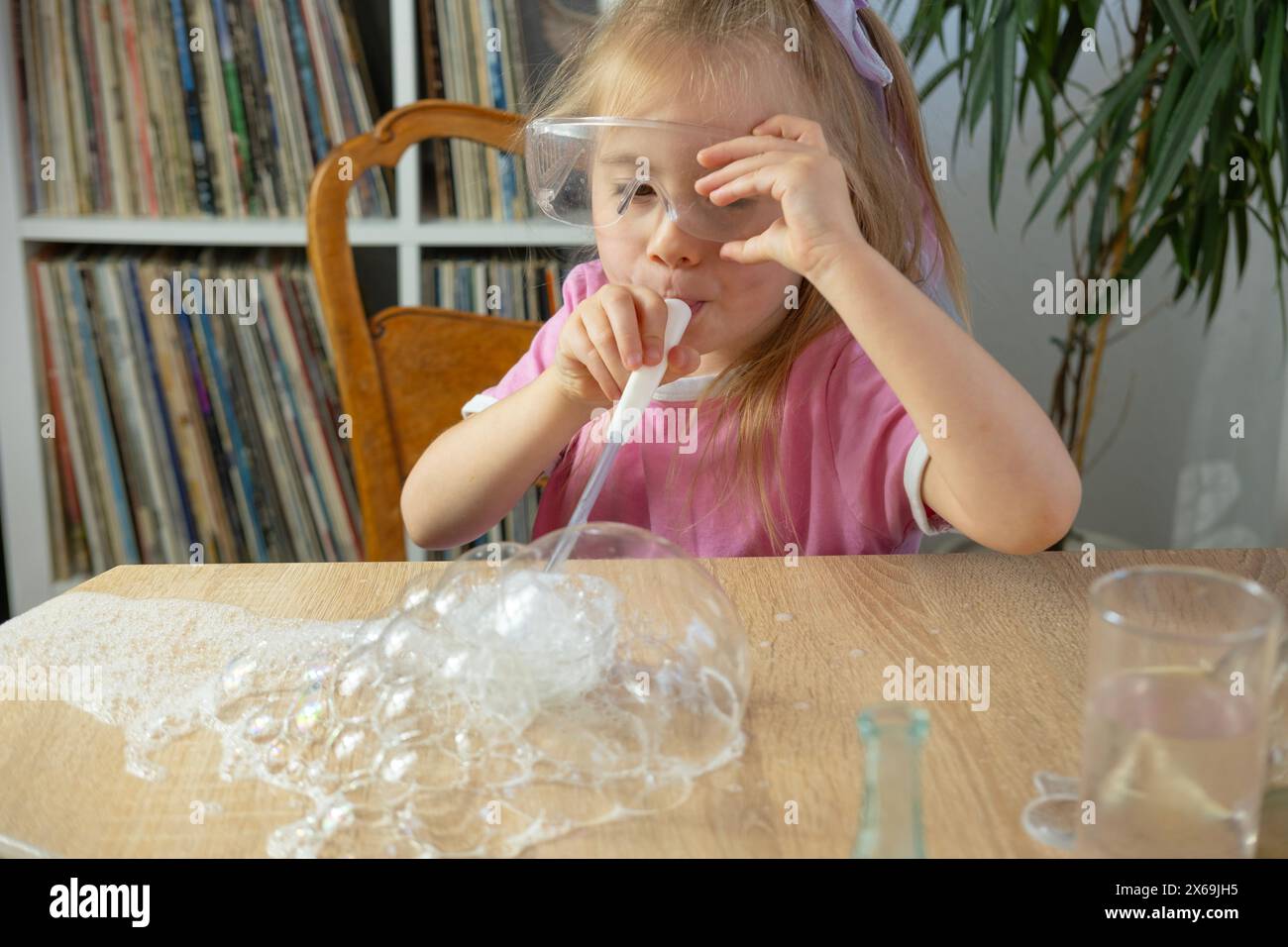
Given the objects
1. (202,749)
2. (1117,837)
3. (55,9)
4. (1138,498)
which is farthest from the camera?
(1138,498)

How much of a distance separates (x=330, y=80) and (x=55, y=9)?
38cm

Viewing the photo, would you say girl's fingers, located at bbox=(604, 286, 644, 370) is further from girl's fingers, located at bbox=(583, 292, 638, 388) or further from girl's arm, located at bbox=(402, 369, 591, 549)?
girl's arm, located at bbox=(402, 369, 591, 549)

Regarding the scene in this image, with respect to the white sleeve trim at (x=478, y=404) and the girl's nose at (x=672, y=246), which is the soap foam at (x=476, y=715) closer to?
the girl's nose at (x=672, y=246)

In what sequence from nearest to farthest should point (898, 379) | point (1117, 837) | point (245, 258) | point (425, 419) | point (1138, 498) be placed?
point (1117, 837), point (898, 379), point (425, 419), point (245, 258), point (1138, 498)

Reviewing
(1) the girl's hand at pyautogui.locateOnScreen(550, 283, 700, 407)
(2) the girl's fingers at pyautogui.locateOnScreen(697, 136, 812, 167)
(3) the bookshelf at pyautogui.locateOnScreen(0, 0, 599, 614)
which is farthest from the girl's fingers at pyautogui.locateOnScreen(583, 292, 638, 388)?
(3) the bookshelf at pyautogui.locateOnScreen(0, 0, 599, 614)

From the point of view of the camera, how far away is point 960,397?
778mm

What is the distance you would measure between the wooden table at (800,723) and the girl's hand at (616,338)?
0.48 feet

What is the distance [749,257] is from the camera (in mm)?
846

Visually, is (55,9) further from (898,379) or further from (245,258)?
(898,379)

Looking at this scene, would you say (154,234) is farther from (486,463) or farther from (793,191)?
(793,191)

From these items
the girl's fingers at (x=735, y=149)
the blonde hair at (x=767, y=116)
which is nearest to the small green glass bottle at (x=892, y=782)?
the girl's fingers at (x=735, y=149)

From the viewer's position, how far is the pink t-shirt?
3.25ft

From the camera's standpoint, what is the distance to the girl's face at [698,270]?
0.90 meters

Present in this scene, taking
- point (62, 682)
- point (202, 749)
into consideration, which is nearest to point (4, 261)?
point (62, 682)
